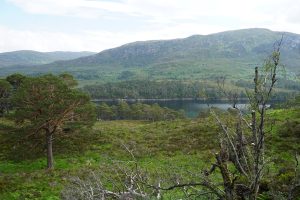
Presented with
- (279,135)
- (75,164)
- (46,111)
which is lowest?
(75,164)

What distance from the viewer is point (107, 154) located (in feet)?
109

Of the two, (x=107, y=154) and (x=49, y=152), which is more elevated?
(x=49, y=152)

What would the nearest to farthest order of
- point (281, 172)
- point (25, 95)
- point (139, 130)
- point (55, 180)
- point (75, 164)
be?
point (281, 172), point (55, 180), point (25, 95), point (75, 164), point (139, 130)

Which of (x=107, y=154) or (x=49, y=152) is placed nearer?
(x=49, y=152)

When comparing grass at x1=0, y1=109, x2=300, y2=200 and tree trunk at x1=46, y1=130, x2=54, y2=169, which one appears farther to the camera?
tree trunk at x1=46, y1=130, x2=54, y2=169

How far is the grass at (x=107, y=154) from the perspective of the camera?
23.6 m

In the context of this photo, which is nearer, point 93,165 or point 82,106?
point 93,165

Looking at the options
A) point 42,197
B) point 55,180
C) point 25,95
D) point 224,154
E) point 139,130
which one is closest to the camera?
point 224,154

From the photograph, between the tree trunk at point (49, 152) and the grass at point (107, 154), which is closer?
the grass at point (107, 154)

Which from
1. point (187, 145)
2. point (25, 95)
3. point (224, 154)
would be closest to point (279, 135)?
point (187, 145)

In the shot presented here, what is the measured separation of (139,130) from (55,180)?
68.9 ft

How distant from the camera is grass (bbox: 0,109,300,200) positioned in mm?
23594

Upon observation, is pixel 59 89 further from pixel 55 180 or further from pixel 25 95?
pixel 55 180

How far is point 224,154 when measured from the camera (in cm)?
857
